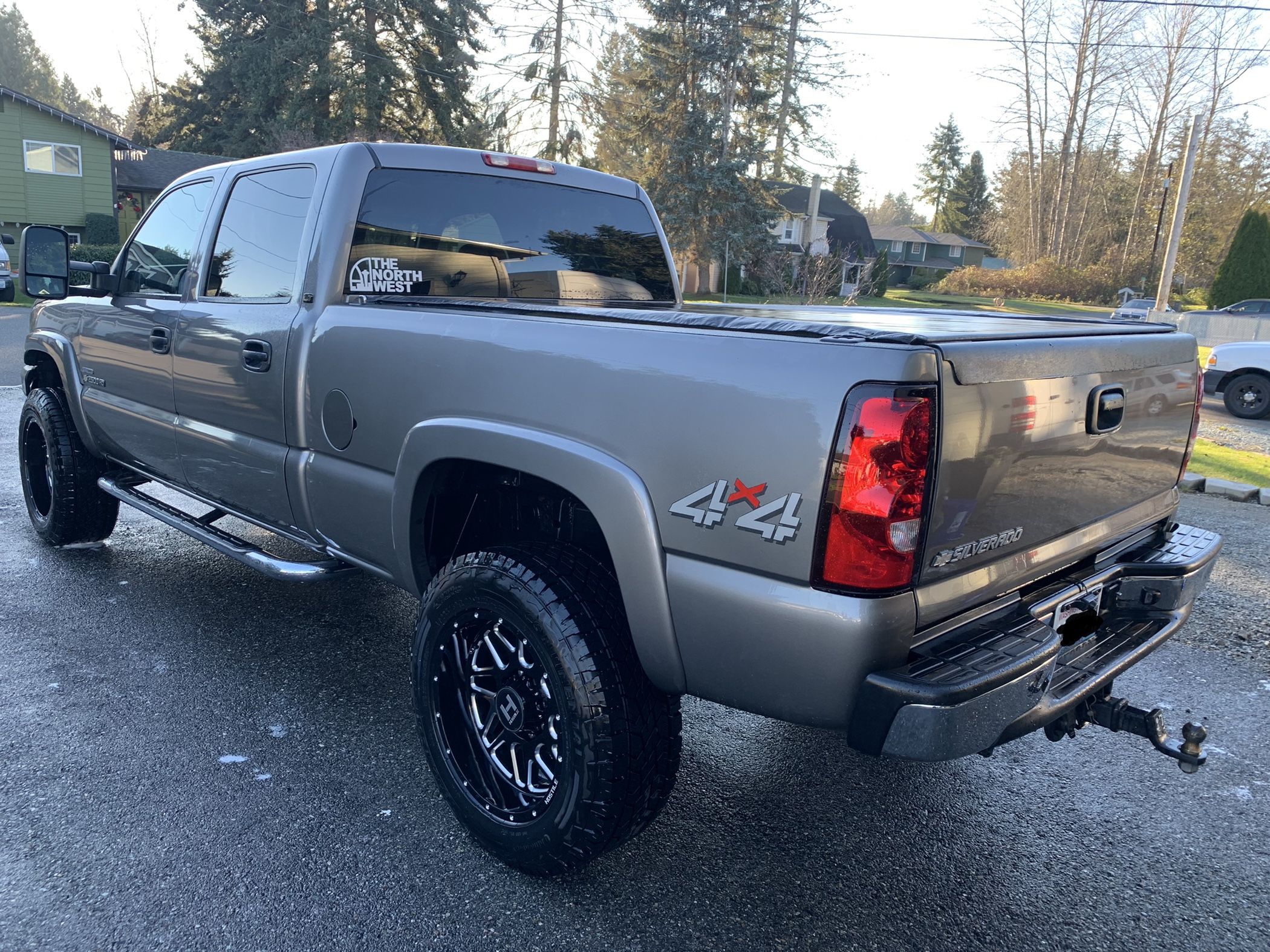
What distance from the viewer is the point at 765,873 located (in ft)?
8.54

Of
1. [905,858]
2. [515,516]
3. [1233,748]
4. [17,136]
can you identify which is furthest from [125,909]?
[17,136]

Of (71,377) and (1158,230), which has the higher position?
(1158,230)

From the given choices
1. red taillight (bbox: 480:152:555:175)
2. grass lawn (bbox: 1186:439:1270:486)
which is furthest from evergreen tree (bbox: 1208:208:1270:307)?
red taillight (bbox: 480:152:555:175)

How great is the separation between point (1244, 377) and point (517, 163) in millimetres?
12123

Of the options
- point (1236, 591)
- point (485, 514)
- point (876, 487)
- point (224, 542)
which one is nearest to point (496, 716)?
point (485, 514)

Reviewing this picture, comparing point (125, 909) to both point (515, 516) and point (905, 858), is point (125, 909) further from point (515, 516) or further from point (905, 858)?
point (905, 858)

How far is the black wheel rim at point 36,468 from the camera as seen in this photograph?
203 inches

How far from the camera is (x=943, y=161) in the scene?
290 ft

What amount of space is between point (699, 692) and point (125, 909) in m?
1.59

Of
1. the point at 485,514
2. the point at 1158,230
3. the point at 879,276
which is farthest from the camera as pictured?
the point at 1158,230

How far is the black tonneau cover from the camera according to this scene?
2008mm

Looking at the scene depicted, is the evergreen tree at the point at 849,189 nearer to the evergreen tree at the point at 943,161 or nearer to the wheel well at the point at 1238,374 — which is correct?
the evergreen tree at the point at 943,161

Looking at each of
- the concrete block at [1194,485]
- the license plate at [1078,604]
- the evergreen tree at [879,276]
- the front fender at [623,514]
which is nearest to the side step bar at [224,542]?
the front fender at [623,514]

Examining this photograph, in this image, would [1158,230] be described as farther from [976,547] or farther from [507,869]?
[507,869]
